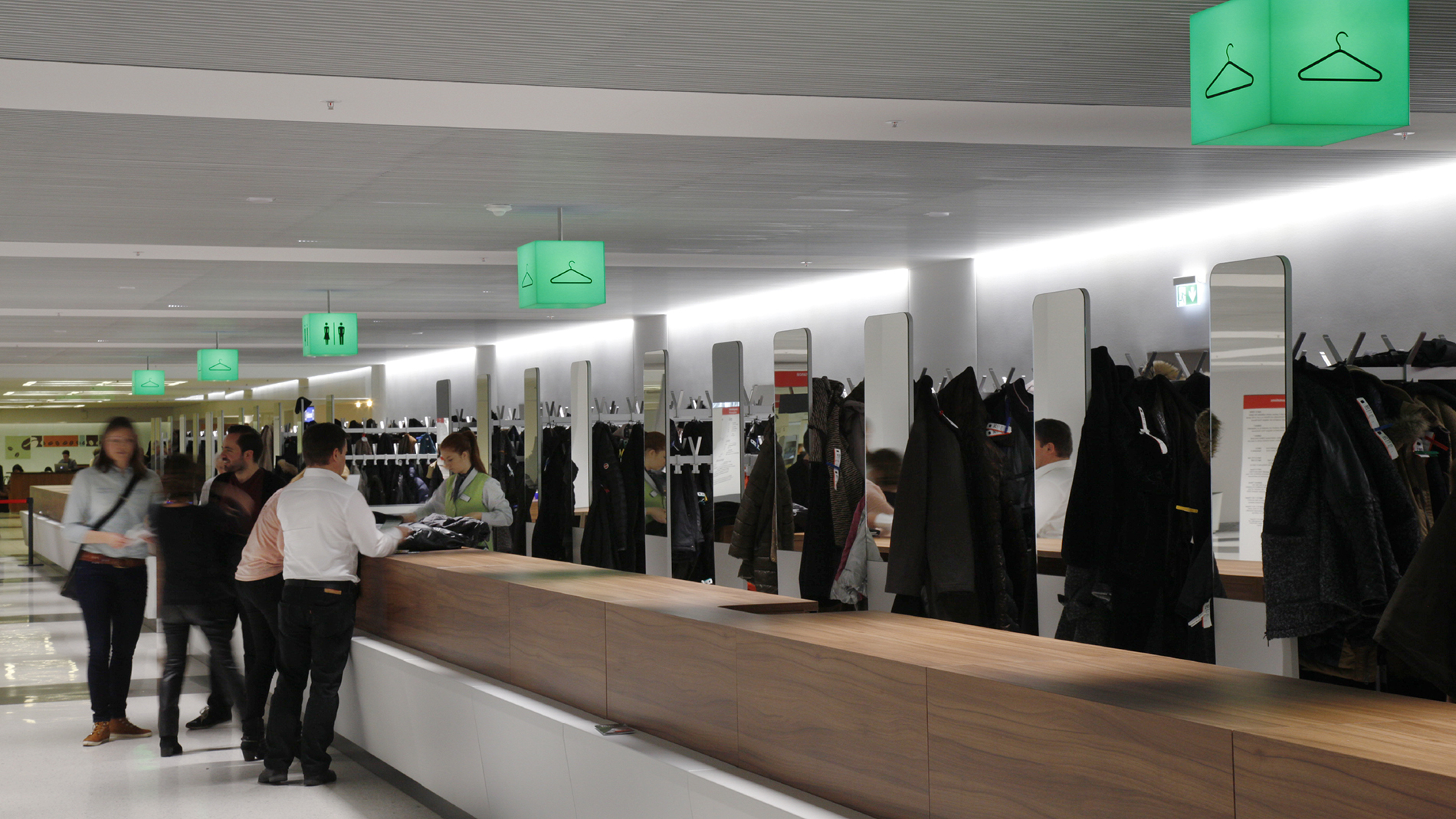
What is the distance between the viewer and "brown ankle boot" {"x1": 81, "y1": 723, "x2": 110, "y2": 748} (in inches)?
236

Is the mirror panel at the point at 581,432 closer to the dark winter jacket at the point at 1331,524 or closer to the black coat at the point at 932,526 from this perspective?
the black coat at the point at 932,526

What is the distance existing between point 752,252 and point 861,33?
576cm

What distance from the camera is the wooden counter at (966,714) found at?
6.28ft

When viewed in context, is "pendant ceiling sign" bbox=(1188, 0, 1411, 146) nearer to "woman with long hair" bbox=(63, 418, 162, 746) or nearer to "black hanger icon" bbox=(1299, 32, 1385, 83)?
"black hanger icon" bbox=(1299, 32, 1385, 83)

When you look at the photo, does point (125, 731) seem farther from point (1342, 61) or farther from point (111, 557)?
point (1342, 61)

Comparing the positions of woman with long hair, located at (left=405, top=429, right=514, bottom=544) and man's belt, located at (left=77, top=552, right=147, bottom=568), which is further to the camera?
woman with long hair, located at (left=405, top=429, right=514, bottom=544)

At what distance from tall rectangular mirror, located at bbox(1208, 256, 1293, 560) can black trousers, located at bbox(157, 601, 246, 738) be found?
429 cm

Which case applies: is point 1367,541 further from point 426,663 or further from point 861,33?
point 426,663

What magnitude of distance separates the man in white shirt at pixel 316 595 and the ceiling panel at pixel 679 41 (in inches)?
61.2

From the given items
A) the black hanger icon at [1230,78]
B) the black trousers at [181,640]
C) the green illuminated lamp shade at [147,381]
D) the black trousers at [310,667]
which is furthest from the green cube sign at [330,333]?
the black hanger icon at [1230,78]

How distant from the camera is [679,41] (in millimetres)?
4516

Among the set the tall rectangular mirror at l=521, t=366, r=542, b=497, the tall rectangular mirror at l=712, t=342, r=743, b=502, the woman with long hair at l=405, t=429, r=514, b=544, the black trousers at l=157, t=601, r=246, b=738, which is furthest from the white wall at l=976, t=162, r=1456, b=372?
the black trousers at l=157, t=601, r=246, b=738

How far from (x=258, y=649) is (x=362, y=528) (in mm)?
1005

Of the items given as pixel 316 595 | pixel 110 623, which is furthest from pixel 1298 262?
pixel 110 623
